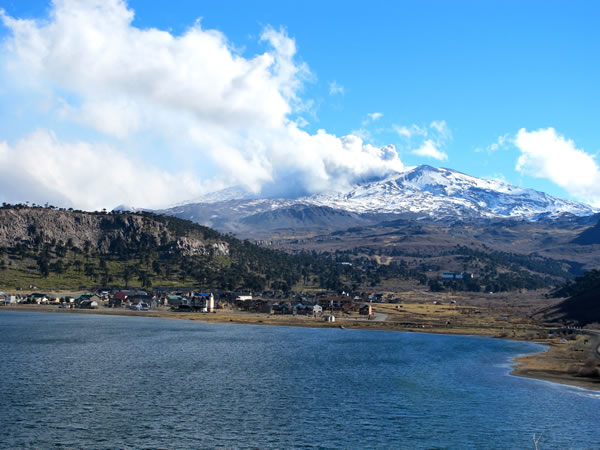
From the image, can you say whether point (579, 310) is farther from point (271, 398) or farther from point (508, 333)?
point (271, 398)

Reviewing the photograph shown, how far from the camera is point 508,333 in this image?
471 feet

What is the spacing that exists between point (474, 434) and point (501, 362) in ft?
158

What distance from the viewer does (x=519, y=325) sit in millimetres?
164250

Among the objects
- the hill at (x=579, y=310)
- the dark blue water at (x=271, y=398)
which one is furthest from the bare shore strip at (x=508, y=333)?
the hill at (x=579, y=310)

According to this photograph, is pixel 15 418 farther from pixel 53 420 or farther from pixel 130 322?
pixel 130 322

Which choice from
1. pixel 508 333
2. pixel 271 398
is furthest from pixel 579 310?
pixel 271 398

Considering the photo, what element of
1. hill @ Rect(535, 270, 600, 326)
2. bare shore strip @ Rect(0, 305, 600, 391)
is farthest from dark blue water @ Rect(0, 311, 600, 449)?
hill @ Rect(535, 270, 600, 326)

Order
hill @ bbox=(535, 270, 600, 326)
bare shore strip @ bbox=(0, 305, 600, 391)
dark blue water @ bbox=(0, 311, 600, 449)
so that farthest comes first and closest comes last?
1. hill @ bbox=(535, 270, 600, 326)
2. bare shore strip @ bbox=(0, 305, 600, 391)
3. dark blue water @ bbox=(0, 311, 600, 449)

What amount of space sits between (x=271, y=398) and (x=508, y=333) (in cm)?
10032

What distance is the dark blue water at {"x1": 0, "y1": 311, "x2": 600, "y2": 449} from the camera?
46312 mm

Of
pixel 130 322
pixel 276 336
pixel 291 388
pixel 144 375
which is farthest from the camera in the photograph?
pixel 130 322

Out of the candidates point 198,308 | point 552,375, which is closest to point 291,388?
point 552,375

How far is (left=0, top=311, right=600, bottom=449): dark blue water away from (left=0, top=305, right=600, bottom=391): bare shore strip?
5.68 m

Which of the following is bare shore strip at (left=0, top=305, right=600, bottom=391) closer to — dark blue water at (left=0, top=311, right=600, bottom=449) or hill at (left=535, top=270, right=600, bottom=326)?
dark blue water at (left=0, top=311, right=600, bottom=449)
